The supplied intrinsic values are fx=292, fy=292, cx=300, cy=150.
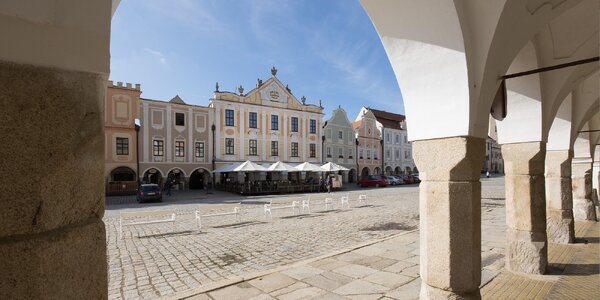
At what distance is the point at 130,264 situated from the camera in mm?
5906

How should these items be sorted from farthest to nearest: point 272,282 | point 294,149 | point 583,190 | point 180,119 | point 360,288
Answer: point 294,149
point 180,119
point 583,190
point 272,282
point 360,288

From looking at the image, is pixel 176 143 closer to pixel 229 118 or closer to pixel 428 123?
pixel 229 118

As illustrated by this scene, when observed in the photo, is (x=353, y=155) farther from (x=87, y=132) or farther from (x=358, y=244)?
(x=87, y=132)

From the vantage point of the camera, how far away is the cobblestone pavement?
16.5ft

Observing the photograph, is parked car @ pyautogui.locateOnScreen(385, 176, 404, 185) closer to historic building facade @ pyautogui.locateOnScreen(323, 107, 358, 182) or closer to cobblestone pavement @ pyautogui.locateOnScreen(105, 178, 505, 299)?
historic building facade @ pyautogui.locateOnScreen(323, 107, 358, 182)

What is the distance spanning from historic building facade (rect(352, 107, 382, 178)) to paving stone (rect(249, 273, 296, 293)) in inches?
1353

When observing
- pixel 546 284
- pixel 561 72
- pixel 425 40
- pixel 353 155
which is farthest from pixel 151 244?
pixel 353 155

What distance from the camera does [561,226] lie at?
273 inches

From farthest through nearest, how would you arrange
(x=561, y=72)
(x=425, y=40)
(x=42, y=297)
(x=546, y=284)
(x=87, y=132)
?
1. (x=561, y=72)
2. (x=546, y=284)
3. (x=425, y=40)
4. (x=87, y=132)
5. (x=42, y=297)

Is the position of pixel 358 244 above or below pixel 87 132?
below

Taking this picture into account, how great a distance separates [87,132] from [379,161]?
137ft

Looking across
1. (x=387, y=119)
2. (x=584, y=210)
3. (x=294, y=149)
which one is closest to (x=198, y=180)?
(x=294, y=149)

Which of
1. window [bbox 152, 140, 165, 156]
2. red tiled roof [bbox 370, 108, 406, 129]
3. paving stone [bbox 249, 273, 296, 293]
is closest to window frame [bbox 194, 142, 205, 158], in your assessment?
window [bbox 152, 140, 165, 156]

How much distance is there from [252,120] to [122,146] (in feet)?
37.7
